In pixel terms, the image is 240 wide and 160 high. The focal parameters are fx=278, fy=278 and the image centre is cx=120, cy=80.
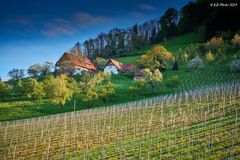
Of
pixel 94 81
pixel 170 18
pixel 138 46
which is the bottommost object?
pixel 94 81

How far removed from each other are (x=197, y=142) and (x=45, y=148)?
43.8 feet

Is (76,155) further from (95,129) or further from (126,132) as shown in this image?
(95,129)

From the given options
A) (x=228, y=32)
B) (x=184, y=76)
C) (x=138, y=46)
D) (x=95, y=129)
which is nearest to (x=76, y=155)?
(x=95, y=129)

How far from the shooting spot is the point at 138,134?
940 inches

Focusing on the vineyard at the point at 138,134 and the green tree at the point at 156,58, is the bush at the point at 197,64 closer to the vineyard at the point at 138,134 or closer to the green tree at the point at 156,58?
the green tree at the point at 156,58

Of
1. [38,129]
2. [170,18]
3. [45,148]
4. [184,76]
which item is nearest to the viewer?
[45,148]

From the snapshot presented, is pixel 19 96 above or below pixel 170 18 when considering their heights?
below

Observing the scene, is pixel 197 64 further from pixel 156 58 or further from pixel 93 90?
pixel 93 90

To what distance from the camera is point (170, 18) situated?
129750mm

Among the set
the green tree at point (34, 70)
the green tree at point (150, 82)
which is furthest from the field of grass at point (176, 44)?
the green tree at point (150, 82)

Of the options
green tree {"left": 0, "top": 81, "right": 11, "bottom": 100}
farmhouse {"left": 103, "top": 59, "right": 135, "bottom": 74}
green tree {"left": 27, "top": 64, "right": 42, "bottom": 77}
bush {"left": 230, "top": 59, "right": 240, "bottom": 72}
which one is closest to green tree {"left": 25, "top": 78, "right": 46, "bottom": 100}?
green tree {"left": 0, "top": 81, "right": 11, "bottom": 100}

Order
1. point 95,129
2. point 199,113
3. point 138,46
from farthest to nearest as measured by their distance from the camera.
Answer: point 138,46, point 95,129, point 199,113

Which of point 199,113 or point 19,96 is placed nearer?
point 199,113

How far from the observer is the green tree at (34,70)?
8525 cm
